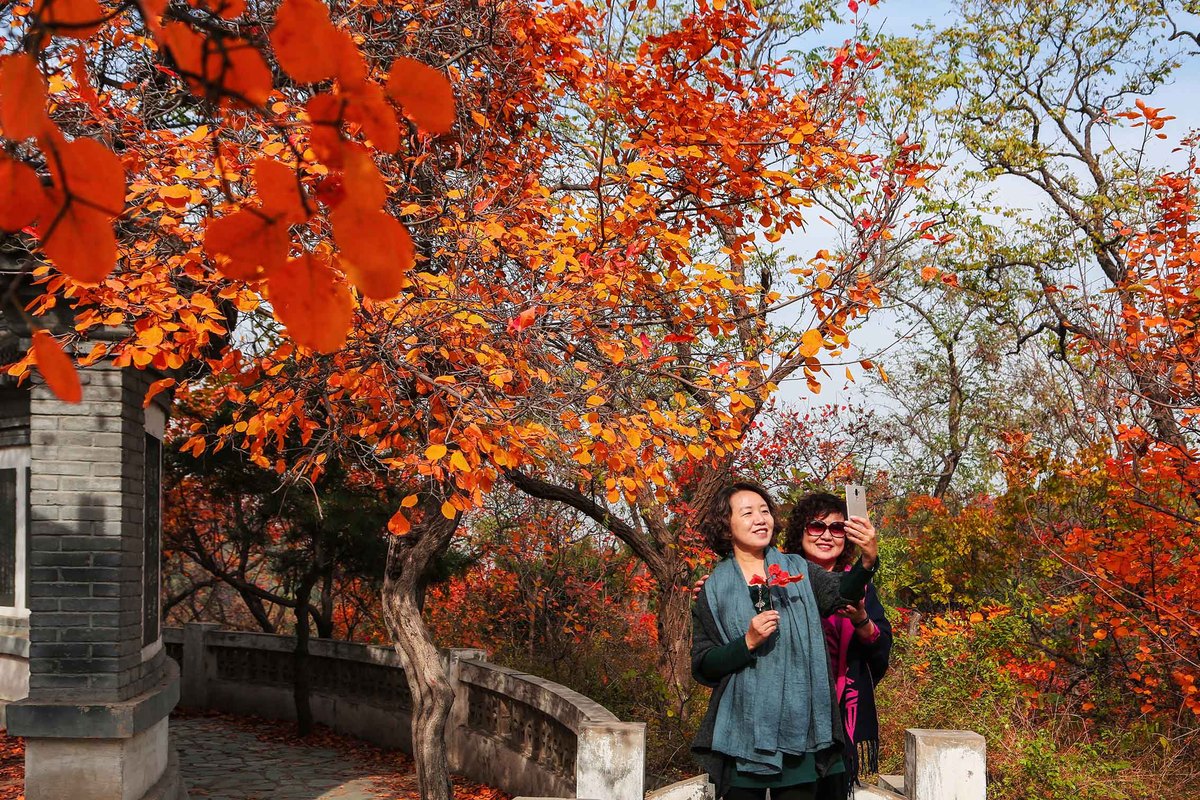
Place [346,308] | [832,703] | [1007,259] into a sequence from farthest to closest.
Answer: [1007,259] < [832,703] < [346,308]

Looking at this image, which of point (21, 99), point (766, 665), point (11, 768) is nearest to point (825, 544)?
point (766, 665)

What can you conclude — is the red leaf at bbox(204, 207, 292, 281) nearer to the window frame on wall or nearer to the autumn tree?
the autumn tree

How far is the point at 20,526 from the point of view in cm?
766

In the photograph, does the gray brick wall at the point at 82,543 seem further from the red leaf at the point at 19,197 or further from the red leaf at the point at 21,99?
the red leaf at the point at 21,99

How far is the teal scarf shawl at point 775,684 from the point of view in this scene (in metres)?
3.62

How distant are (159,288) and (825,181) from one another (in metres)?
4.37

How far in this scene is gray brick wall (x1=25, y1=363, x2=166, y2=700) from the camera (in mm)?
6555

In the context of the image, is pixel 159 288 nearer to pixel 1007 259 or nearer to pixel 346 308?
pixel 346 308

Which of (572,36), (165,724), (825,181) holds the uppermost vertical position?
(572,36)

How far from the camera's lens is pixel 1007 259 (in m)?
15.0

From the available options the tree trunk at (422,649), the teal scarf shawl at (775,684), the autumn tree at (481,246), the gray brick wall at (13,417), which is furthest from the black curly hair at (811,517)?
the gray brick wall at (13,417)

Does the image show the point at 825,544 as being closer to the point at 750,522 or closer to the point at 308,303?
the point at 750,522

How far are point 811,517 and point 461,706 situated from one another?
21.9ft

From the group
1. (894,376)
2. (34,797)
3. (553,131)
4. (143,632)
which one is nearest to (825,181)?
(553,131)
